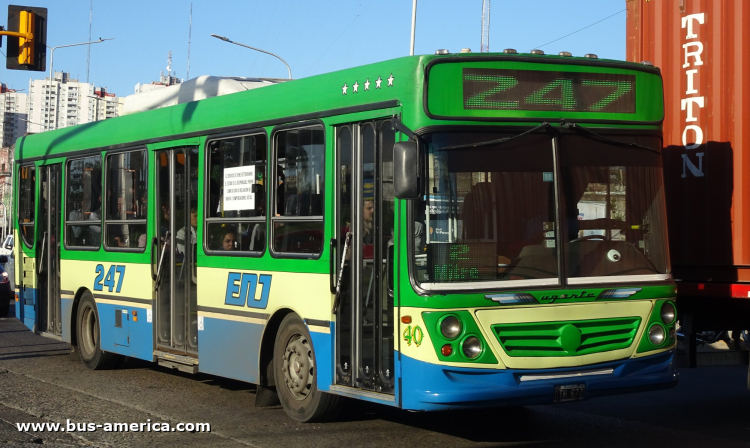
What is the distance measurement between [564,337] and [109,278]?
6.67m

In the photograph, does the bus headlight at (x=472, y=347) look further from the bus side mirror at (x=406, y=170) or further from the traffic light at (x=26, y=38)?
the traffic light at (x=26, y=38)

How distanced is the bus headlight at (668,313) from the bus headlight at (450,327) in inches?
69.7

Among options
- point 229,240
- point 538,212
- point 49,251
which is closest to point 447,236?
point 538,212

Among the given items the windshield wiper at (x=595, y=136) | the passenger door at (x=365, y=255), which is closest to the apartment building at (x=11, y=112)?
the passenger door at (x=365, y=255)

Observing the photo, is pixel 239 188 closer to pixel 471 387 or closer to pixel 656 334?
pixel 471 387

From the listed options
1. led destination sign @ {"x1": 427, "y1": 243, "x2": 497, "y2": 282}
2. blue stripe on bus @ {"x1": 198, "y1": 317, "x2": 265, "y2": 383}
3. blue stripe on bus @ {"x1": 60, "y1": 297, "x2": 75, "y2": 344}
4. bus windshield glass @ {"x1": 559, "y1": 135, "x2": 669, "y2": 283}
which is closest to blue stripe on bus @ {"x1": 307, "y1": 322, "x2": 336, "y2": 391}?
blue stripe on bus @ {"x1": 198, "y1": 317, "x2": 265, "y2": 383}

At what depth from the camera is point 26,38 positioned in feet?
52.6

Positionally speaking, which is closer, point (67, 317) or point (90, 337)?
point (90, 337)

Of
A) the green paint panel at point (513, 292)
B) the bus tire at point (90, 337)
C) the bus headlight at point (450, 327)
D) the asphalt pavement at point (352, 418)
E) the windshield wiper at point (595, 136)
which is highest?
the windshield wiper at point (595, 136)

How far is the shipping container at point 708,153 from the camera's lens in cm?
872

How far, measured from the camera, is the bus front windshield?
7.14 m

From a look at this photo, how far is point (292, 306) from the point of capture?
343 inches

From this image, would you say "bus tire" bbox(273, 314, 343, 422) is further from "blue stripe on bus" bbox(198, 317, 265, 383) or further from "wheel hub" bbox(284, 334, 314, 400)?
"blue stripe on bus" bbox(198, 317, 265, 383)

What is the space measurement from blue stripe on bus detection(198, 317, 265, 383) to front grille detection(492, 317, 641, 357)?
2.72m
